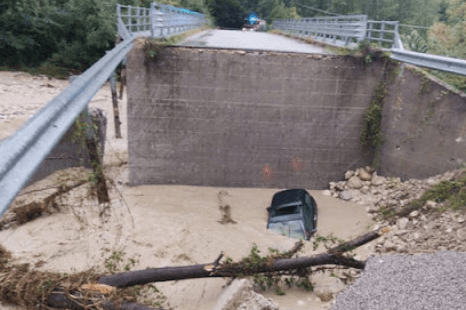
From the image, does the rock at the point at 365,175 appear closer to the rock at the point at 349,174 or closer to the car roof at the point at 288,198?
the rock at the point at 349,174

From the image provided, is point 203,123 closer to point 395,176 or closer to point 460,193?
point 395,176

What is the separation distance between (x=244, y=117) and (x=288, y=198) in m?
2.58

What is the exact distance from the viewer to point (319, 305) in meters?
5.97

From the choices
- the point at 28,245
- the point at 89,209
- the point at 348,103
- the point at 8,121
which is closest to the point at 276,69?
the point at 348,103

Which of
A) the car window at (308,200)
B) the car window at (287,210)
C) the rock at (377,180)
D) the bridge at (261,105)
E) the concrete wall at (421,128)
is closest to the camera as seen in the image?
the car window at (287,210)

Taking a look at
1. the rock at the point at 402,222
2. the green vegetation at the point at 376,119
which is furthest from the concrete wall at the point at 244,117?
the rock at the point at 402,222

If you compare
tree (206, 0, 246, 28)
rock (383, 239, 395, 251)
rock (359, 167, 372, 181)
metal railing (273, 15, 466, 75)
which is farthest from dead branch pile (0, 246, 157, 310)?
tree (206, 0, 246, 28)

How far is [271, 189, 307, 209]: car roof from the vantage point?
905 centimetres

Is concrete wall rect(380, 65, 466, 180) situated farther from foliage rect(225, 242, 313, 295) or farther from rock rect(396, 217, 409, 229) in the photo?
foliage rect(225, 242, 313, 295)

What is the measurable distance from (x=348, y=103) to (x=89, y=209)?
7.14m

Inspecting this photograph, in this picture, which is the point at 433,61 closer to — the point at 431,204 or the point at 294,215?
the point at 431,204

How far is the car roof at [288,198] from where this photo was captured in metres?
9.05

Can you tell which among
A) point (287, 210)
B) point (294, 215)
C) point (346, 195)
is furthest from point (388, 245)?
point (346, 195)

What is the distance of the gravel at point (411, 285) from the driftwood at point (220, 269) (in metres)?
0.95
